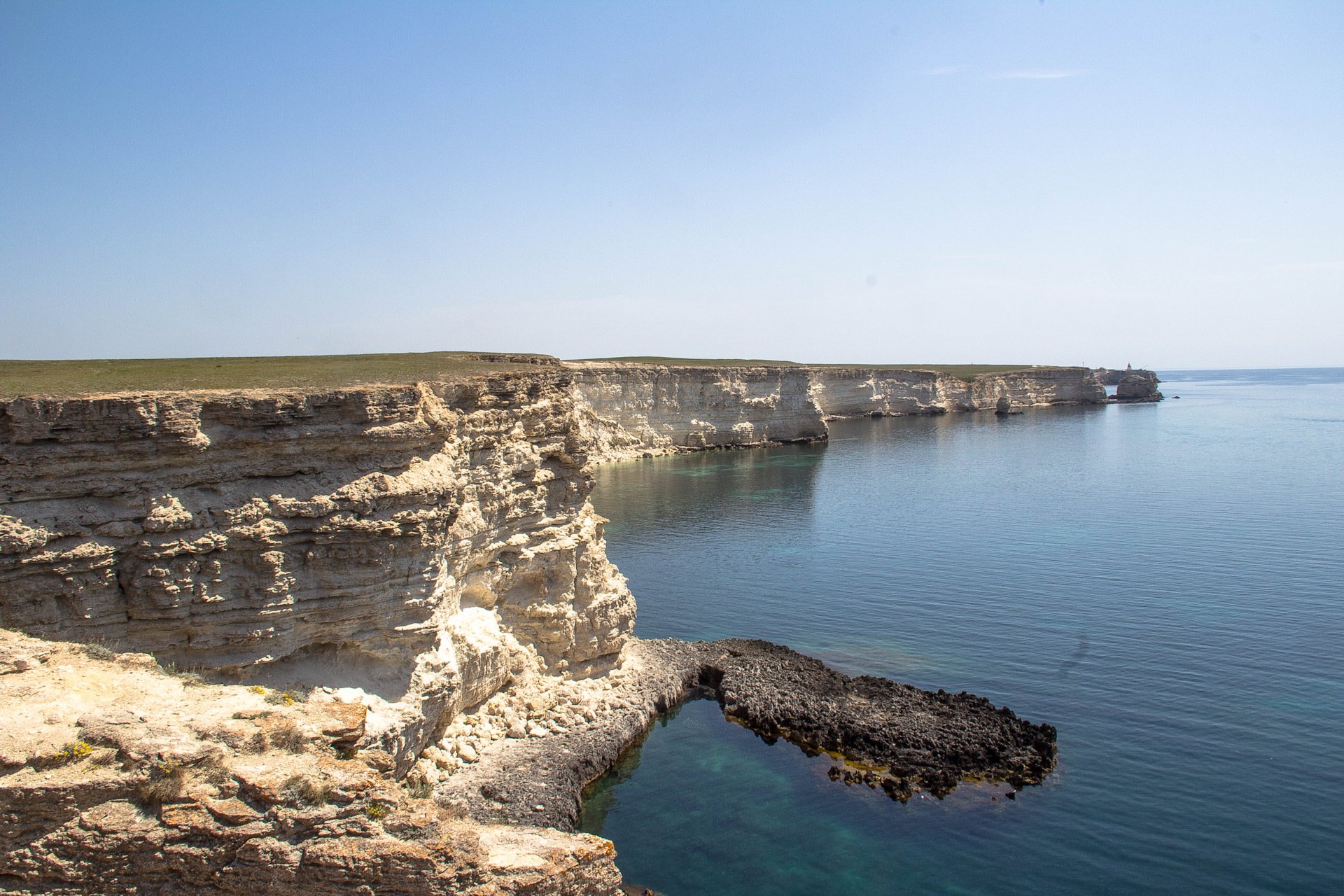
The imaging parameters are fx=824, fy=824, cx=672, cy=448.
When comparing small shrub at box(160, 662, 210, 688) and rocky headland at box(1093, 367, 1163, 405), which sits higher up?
rocky headland at box(1093, 367, 1163, 405)

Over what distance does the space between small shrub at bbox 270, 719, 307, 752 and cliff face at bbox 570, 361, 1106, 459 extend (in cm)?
5778

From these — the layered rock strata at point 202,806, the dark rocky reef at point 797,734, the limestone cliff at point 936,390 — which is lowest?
the dark rocky reef at point 797,734

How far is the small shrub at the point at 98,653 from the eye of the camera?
13.4 metres

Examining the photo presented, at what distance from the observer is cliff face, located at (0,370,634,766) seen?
14258mm

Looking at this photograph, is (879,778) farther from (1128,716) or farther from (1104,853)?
(1128,716)

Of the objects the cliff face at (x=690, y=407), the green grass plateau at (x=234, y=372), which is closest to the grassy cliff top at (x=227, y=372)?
the green grass plateau at (x=234, y=372)

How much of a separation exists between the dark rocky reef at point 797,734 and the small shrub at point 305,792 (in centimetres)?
699

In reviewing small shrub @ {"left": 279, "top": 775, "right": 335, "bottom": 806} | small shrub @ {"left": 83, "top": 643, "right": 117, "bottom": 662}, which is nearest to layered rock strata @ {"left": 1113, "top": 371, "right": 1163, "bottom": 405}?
small shrub @ {"left": 279, "top": 775, "right": 335, "bottom": 806}

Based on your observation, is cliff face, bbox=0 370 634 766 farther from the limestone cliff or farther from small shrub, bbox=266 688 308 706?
the limestone cliff

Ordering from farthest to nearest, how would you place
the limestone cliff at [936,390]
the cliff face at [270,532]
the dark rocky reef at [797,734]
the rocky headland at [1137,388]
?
the rocky headland at [1137,388], the limestone cliff at [936,390], the dark rocky reef at [797,734], the cliff face at [270,532]

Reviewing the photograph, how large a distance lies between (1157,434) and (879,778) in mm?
92959

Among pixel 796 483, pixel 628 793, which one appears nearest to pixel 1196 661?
pixel 628 793

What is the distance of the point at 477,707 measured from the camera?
21.9 meters

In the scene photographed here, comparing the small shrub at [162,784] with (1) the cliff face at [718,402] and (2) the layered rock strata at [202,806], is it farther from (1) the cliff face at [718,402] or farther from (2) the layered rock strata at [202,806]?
(1) the cliff face at [718,402]
